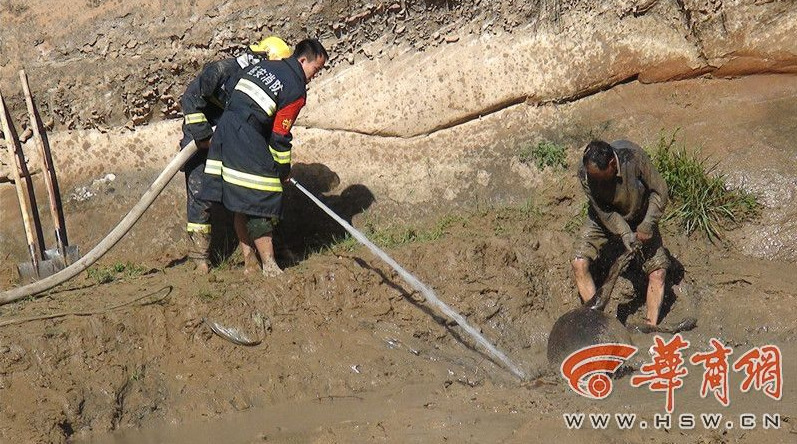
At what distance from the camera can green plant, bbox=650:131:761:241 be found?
25.0 ft

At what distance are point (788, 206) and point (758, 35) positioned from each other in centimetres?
151

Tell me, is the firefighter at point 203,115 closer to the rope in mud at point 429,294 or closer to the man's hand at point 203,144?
the man's hand at point 203,144

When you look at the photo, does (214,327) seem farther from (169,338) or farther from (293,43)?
(293,43)

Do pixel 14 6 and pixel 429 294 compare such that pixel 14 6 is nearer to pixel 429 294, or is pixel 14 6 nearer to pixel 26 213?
pixel 26 213

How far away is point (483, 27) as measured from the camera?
8266 millimetres

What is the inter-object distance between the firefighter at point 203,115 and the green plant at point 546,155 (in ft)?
7.37

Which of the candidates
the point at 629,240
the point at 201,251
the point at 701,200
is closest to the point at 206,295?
the point at 201,251

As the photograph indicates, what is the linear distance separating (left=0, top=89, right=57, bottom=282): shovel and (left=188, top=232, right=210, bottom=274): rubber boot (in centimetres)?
117

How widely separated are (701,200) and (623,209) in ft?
3.58

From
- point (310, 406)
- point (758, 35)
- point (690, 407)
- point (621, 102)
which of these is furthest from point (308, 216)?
point (758, 35)

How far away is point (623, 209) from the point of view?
6.88m

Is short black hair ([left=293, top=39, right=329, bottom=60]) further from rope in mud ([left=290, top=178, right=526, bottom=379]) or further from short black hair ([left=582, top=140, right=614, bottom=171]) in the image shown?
short black hair ([left=582, top=140, right=614, bottom=171])

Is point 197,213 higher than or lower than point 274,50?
lower

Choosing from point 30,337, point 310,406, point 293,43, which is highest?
point 293,43
